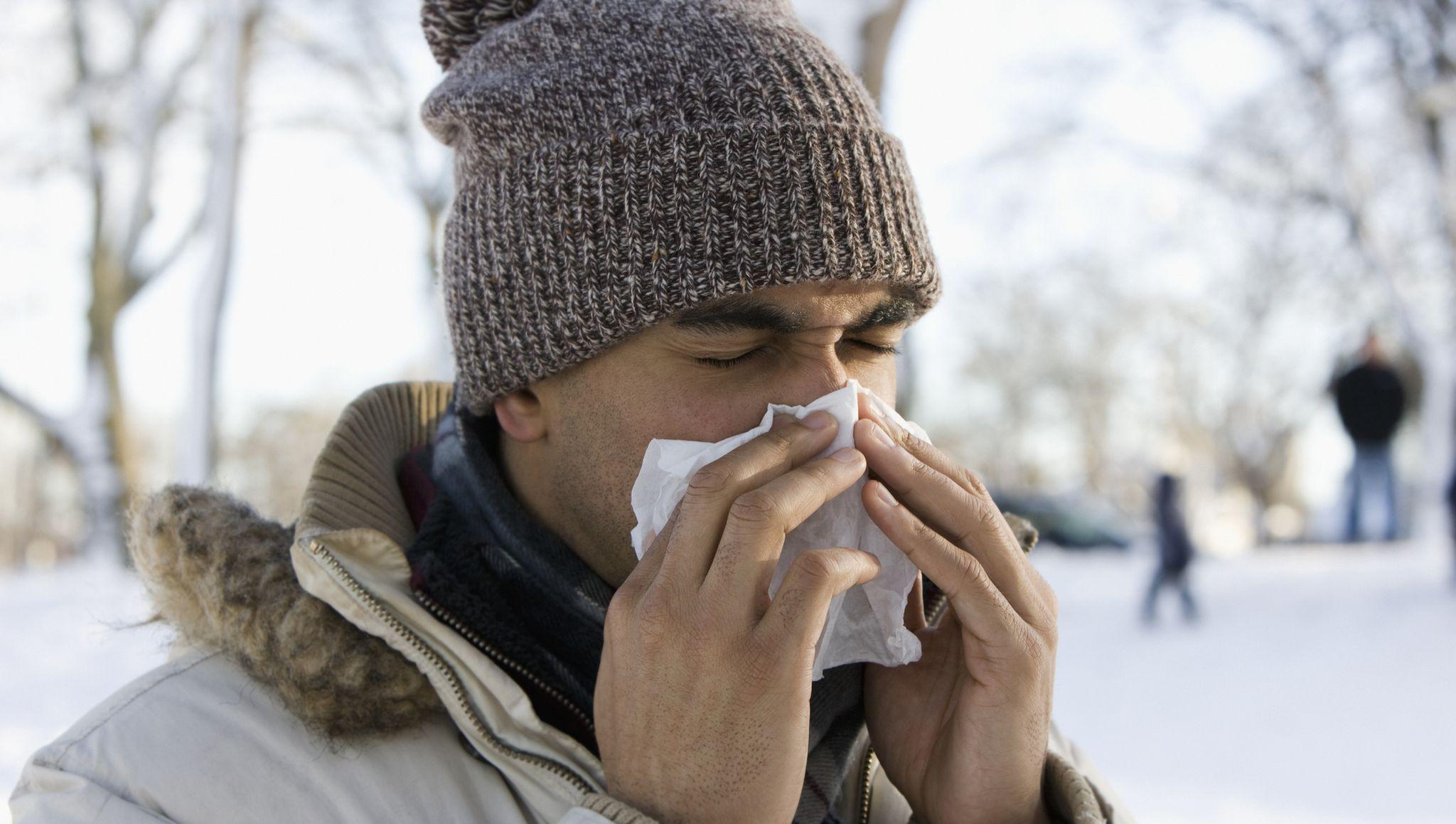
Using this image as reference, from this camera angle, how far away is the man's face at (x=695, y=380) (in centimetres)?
177

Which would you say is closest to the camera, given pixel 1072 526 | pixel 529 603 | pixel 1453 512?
pixel 529 603

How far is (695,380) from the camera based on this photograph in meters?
1.79

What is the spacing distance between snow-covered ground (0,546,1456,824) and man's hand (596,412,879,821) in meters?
2.94

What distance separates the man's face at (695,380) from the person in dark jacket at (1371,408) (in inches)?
457

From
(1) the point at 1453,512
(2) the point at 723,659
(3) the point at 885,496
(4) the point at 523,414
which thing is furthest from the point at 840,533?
(1) the point at 1453,512

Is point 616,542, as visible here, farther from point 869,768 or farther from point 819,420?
point 869,768

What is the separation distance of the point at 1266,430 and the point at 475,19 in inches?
1359

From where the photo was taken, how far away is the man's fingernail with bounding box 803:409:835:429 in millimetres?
1637

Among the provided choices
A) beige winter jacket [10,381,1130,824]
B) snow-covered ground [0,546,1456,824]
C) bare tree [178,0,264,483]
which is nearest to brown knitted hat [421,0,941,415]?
beige winter jacket [10,381,1130,824]

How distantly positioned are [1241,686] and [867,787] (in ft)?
21.3

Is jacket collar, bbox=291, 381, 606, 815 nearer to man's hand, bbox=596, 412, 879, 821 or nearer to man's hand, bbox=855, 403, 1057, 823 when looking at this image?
man's hand, bbox=596, 412, 879, 821

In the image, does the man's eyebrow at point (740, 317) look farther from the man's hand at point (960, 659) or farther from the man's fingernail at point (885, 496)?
the man's fingernail at point (885, 496)

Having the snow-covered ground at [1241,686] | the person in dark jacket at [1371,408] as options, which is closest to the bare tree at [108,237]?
the snow-covered ground at [1241,686]

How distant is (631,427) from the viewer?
6.00 feet
